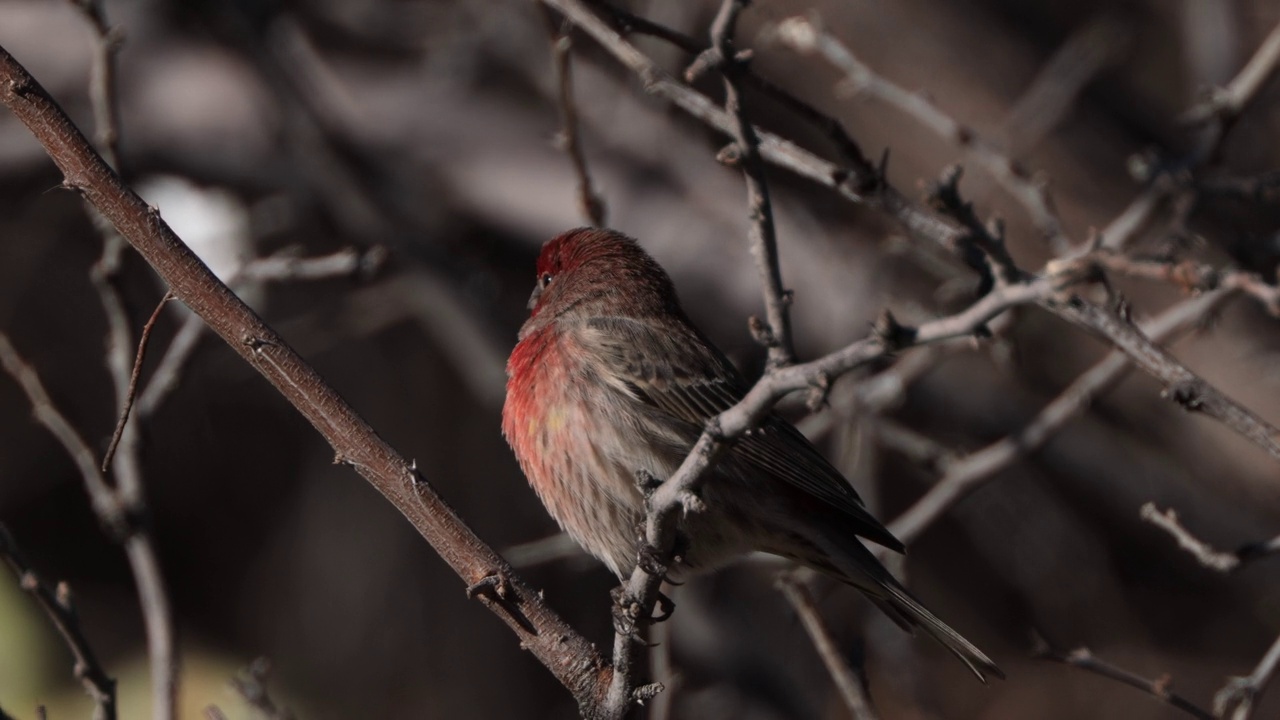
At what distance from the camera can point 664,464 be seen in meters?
4.41

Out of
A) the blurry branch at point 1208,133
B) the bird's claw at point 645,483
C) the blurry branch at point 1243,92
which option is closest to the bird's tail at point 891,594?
the bird's claw at point 645,483

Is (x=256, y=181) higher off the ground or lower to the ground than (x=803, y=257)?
higher

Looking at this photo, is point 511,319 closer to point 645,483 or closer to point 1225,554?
point 645,483

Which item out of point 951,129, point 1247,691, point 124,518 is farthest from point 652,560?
point 951,129

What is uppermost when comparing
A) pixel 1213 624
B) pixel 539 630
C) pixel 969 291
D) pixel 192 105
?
pixel 192 105

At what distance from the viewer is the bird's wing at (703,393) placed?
14.3 feet

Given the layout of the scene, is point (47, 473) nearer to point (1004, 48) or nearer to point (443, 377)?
point (443, 377)

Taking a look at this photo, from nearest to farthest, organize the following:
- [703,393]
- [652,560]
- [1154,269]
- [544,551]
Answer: [1154,269] → [652,560] → [703,393] → [544,551]

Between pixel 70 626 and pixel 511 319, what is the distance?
15.0 ft

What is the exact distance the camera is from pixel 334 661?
8078mm

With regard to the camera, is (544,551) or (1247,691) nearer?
(1247,691)

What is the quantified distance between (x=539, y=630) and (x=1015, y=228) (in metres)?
5.52

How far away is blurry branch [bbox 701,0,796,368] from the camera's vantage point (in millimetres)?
2822

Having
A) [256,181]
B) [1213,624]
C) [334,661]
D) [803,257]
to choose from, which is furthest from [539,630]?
[1213,624]
